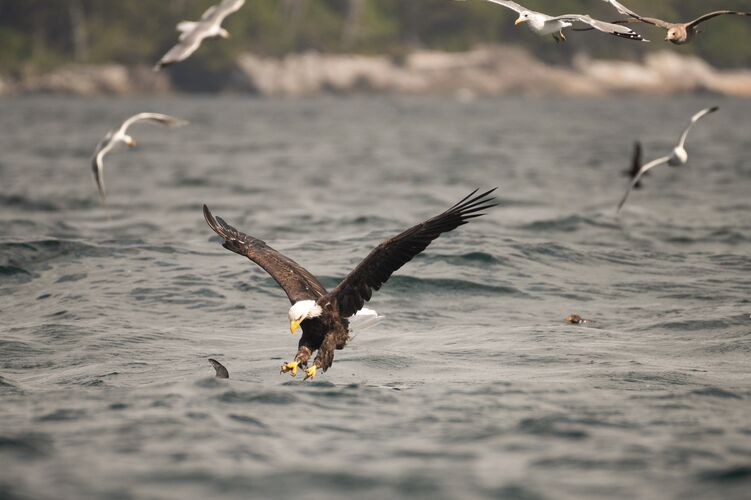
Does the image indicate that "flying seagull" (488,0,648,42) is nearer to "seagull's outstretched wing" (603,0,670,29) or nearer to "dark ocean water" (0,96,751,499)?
"seagull's outstretched wing" (603,0,670,29)

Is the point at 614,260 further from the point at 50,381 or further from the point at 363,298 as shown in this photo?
the point at 50,381

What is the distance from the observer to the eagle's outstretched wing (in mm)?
10875

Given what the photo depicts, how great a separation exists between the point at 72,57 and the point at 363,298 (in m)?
101

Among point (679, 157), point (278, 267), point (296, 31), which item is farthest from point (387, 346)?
point (296, 31)

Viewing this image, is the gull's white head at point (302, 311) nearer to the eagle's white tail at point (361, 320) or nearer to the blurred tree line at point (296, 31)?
the eagle's white tail at point (361, 320)

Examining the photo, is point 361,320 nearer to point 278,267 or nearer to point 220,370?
point 278,267

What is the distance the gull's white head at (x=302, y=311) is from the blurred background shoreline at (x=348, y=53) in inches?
3634

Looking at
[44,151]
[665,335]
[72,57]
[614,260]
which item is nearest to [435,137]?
[44,151]

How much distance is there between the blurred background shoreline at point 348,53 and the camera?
103 metres

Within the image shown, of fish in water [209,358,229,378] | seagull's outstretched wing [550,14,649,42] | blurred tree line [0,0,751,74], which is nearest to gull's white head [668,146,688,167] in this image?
seagull's outstretched wing [550,14,649,42]

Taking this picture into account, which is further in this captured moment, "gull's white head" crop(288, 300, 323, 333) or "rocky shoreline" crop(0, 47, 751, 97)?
"rocky shoreline" crop(0, 47, 751, 97)

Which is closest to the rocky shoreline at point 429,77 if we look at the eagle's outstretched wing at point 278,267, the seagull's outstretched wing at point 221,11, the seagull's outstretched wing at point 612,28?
the seagull's outstretched wing at point 221,11

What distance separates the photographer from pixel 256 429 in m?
8.62

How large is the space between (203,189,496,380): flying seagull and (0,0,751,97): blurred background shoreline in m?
91.5
